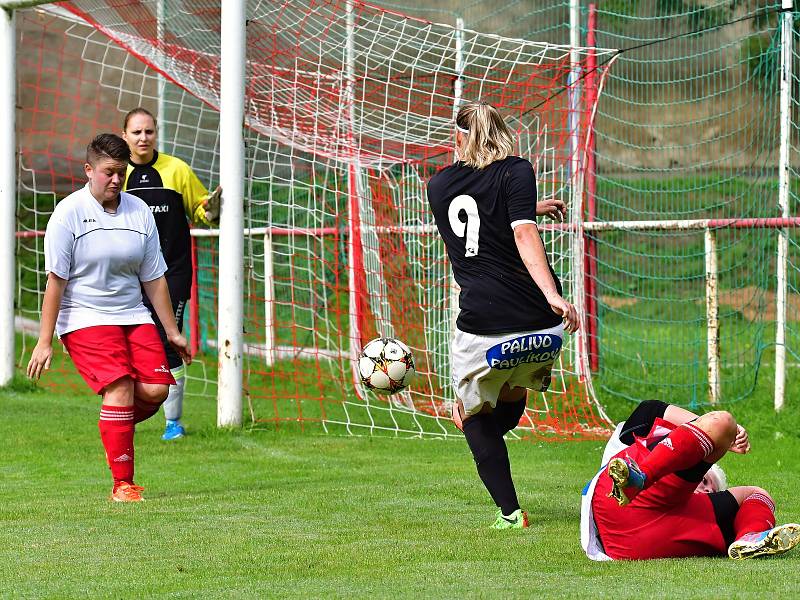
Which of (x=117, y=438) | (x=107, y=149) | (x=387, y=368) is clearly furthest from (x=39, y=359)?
(x=387, y=368)

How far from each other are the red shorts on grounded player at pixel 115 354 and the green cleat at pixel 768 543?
302 cm

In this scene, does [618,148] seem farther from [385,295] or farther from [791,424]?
[791,424]

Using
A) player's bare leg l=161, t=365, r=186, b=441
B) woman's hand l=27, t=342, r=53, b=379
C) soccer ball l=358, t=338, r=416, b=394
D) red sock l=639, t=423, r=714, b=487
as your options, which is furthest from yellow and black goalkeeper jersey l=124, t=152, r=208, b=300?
red sock l=639, t=423, r=714, b=487

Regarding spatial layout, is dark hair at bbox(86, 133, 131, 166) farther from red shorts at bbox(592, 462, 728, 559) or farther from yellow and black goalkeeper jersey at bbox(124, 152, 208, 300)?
red shorts at bbox(592, 462, 728, 559)

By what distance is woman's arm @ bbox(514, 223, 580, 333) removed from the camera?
5.07 metres

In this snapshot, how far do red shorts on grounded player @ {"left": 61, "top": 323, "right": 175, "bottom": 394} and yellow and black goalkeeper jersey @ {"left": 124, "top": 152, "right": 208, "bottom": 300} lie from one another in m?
1.86

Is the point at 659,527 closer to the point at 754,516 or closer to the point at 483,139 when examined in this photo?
the point at 754,516

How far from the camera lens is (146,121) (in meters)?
7.92

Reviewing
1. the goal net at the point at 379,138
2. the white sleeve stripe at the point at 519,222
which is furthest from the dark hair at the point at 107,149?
the goal net at the point at 379,138

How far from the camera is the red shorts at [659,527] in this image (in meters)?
4.62

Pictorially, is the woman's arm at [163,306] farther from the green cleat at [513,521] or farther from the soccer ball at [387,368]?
the green cleat at [513,521]

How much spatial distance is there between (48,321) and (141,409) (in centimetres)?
69

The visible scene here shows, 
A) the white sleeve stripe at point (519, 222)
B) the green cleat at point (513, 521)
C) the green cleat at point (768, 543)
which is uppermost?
the white sleeve stripe at point (519, 222)

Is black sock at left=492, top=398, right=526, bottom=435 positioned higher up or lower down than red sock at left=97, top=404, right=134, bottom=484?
higher up
